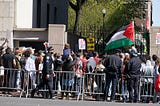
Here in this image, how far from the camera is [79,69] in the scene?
21.9m

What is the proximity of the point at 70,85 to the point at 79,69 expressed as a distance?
804mm

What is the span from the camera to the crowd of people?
20656mm

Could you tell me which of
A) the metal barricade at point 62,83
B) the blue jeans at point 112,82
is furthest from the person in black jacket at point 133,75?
the metal barricade at point 62,83

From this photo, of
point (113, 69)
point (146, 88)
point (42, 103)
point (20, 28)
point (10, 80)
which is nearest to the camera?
point (42, 103)

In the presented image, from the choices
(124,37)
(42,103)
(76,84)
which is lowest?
(42,103)

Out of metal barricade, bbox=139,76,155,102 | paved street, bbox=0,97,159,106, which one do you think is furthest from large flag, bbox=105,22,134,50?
paved street, bbox=0,97,159,106

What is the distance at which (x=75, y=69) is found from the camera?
2178cm

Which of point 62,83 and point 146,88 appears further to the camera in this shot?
point 62,83

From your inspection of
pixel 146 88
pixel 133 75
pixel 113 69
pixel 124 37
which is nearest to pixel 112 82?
pixel 113 69

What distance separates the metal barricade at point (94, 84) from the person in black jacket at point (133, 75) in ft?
3.76

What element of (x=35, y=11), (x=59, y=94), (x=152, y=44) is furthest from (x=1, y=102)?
(x=35, y=11)

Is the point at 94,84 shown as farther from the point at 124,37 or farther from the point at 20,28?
the point at 20,28

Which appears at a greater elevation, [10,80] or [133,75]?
[133,75]

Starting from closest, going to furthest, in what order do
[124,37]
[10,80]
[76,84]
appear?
[76,84]
[10,80]
[124,37]
